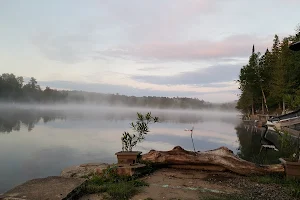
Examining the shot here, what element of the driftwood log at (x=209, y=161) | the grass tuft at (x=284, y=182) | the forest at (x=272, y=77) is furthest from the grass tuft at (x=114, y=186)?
the forest at (x=272, y=77)

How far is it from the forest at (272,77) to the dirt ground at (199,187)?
3178 centimetres

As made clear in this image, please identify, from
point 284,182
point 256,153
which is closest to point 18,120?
point 256,153

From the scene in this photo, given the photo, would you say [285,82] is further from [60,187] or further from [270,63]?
[60,187]

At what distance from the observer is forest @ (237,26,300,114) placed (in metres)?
35.7

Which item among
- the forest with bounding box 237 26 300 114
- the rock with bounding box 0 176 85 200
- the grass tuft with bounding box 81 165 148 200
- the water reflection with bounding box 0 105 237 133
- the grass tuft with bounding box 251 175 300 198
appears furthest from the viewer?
the forest with bounding box 237 26 300 114

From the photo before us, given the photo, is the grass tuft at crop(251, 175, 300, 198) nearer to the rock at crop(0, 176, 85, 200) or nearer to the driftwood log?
the driftwood log

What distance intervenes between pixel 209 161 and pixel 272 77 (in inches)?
1531

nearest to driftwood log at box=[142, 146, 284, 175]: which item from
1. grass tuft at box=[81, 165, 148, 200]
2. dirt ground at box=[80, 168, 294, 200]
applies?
dirt ground at box=[80, 168, 294, 200]

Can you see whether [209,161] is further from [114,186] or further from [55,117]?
[55,117]

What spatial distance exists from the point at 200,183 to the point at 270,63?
4450 cm

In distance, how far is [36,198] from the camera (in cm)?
428

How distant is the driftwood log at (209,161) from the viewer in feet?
24.0

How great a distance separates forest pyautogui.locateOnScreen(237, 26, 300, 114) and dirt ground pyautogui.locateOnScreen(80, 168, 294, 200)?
104 feet

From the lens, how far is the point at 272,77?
4153 cm
